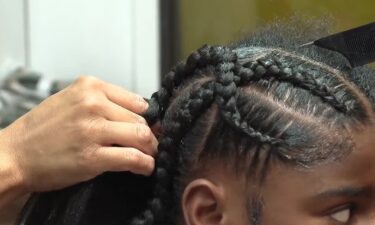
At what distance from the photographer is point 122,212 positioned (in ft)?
2.88

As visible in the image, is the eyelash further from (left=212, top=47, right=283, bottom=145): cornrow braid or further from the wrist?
the wrist

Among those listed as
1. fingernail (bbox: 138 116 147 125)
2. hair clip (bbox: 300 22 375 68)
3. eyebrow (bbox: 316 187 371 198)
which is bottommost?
eyebrow (bbox: 316 187 371 198)

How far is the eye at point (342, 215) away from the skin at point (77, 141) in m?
0.22

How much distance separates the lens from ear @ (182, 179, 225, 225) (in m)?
0.81

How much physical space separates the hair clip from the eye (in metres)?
0.18

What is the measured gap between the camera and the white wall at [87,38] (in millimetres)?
1838

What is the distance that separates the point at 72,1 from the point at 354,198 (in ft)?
4.14

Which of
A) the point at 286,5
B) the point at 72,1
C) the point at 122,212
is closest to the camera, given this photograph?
the point at 122,212

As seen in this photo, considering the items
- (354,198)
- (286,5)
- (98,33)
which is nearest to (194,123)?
(354,198)

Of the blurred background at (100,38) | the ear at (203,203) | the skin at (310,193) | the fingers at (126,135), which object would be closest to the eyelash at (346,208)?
the skin at (310,193)

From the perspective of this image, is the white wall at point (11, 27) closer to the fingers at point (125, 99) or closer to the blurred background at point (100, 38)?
the blurred background at point (100, 38)

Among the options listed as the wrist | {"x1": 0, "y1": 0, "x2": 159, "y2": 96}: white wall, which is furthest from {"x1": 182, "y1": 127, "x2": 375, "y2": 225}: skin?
{"x1": 0, "y1": 0, "x2": 159, "y2": 96}: white wall

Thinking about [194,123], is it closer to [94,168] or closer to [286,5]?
[94,168]

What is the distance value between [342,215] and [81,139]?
1.00 feet
